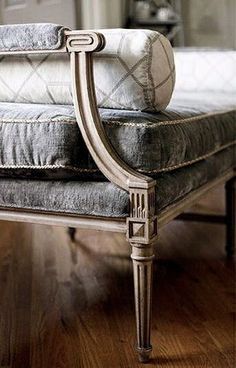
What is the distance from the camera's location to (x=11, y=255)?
170 centimetres

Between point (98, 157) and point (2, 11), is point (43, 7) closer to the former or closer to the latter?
point (2, 11)

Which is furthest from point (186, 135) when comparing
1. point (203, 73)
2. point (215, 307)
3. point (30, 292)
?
point (203, 73)

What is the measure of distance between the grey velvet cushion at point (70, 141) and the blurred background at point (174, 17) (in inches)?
91.0

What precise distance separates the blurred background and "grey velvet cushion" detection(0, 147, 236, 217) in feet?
7.62

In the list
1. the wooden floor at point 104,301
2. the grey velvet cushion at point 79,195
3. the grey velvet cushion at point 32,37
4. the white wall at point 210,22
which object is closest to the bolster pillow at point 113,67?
the grey velvet cushion at point 32,37

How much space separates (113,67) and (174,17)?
2.66 metres

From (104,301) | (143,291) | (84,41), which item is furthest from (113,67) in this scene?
(104,301)

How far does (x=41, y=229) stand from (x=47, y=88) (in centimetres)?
97

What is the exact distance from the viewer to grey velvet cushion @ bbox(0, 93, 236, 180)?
0.98 meters

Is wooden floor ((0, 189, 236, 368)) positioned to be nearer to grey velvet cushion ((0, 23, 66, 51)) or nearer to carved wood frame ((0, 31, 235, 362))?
carved wood frame ((0, 31, 235, 362))

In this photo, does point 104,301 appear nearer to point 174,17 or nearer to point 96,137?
point 96,137

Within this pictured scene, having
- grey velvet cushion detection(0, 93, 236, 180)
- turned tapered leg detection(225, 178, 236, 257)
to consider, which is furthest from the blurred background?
grey velvet cushion detection(0, 93, 236, 180)

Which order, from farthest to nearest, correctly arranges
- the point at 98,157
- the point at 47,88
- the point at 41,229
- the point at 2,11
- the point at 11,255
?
1. the point at 2,11
2. the point at 41,229
3. the point at 11,255
4. the point at 47,88
5. the point at 98,157

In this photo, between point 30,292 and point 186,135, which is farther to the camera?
point 30,292
